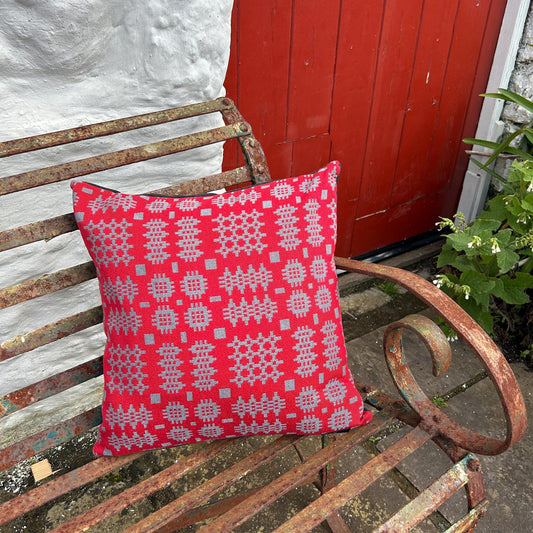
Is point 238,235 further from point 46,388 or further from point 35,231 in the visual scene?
point 46,388

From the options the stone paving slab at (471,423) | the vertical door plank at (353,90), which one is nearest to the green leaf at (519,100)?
the vertical door plank at (353,90)

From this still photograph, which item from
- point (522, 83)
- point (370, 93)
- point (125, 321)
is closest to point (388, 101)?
point (370, 93)

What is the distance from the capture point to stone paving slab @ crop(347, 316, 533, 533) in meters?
1.52

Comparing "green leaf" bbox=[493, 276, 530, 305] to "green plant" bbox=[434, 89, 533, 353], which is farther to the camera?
"green leaf" bbox=[493, 276, 530, 305]

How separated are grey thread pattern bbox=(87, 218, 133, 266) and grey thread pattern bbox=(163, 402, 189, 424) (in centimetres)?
28

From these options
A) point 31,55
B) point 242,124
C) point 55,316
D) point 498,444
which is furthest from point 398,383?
point 31,55

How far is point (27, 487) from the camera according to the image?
5.10 feet

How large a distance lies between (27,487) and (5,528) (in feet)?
0.40

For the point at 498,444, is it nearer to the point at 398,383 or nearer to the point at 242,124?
the point at 398,383

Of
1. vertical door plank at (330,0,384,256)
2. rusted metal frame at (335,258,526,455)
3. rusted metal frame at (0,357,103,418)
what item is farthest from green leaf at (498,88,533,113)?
rusted metal frame at (0,357,103,418)

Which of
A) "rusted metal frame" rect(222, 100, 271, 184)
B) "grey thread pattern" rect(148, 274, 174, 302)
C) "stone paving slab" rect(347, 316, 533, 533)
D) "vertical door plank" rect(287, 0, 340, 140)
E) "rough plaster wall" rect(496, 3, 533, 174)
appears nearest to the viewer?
"grey thread pattern" rect(148, 274, 174, 302)

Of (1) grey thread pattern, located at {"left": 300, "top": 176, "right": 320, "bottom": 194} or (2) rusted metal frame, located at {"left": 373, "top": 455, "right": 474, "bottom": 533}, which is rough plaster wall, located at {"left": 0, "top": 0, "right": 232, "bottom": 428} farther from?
(2) rusted metal frame, located at {"left": 373, "top": 455, "right": 474, "bottom": 533}

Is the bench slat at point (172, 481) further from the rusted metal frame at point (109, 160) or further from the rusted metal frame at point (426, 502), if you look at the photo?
the rusted metal frame at point (109, 160)

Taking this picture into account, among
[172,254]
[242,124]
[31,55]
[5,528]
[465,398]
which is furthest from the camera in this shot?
[465,398]
